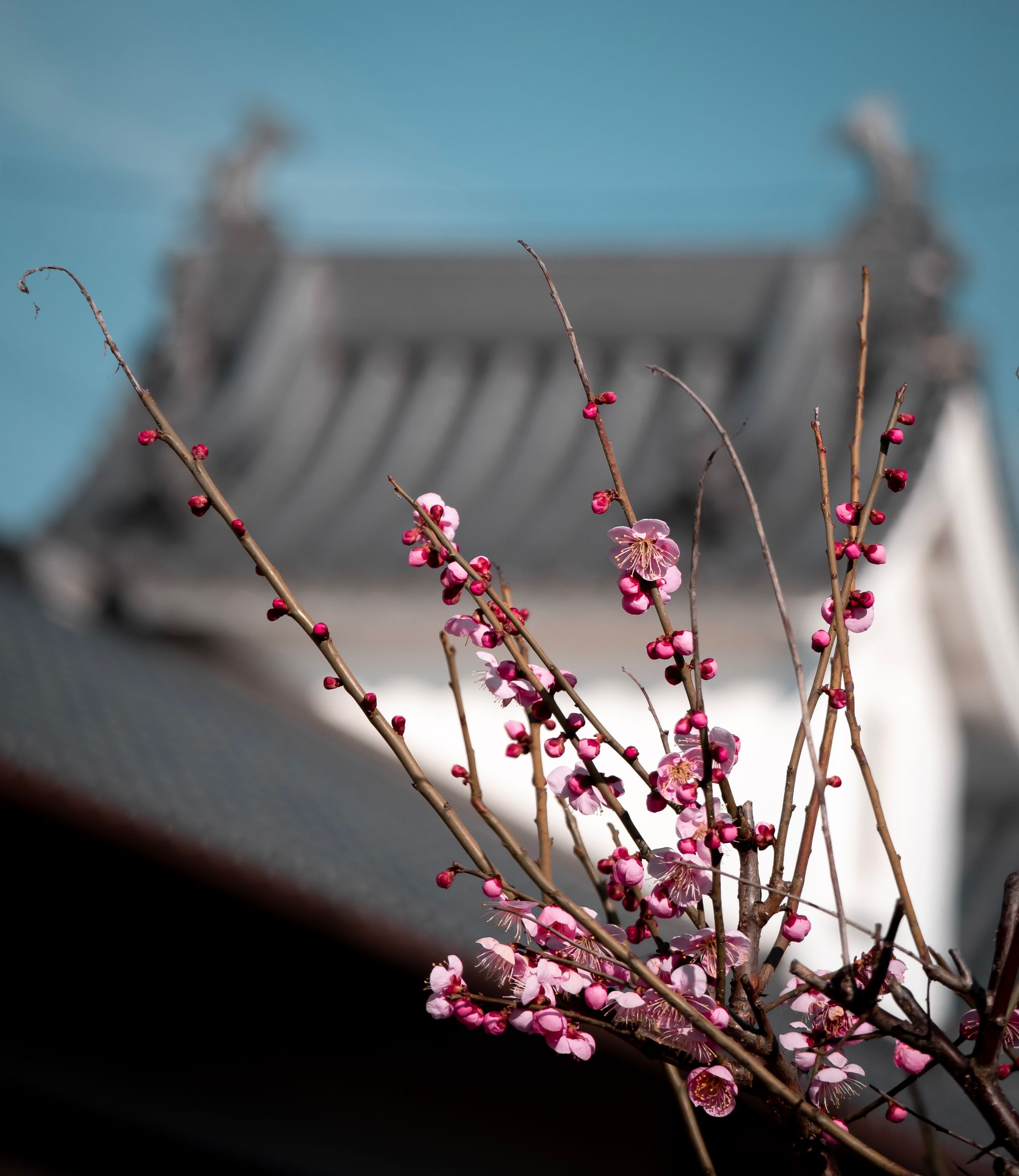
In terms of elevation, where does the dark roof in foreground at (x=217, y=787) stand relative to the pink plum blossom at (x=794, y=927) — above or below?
above

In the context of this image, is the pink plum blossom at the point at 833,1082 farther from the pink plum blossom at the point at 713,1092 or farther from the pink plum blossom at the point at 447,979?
the pink plum blossom at the point at 447,979

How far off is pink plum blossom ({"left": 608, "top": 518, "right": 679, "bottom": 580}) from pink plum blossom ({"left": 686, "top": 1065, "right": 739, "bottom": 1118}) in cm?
33

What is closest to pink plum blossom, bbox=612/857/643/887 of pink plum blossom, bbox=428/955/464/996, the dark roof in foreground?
pink plum blossom, bbox=428/955/464/996

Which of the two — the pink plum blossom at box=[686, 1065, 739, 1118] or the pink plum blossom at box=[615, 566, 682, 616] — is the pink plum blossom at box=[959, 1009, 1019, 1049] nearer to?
the pink plum blossom at box=[686, 1065, 739, 1118]

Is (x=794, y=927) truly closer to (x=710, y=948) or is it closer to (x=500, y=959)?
(x=710, y=948)

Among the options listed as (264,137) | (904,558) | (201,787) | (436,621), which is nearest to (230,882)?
(201,787)

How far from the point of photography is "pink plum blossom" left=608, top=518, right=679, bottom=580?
818 mm

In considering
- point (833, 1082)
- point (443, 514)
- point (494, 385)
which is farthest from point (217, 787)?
point (494, 385)

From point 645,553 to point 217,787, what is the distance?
1.79 m

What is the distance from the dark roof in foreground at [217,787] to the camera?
1.87 meters

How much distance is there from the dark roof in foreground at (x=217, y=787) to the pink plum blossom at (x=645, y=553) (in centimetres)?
126

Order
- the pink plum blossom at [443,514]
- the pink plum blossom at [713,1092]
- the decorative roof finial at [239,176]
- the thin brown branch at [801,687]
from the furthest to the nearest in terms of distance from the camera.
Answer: the decorative roof finial at [239,176] < the pink plum blossom at [443,514] < the pink plum blossom at [713,1092] < the thin brown branch at [801,687]

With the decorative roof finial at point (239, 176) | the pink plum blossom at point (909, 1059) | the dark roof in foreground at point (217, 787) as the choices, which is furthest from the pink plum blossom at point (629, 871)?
the decorative roof finial at point (239, 176)

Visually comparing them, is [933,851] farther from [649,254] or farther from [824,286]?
[649,254]
